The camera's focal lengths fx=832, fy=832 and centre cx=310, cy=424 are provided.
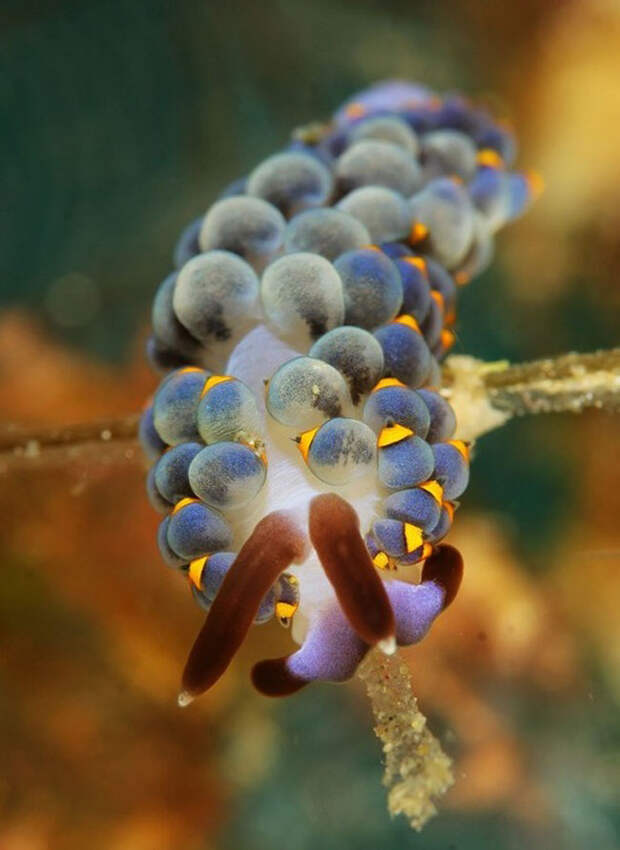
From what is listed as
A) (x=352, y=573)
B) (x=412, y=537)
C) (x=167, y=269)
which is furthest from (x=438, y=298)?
(x=167, y=269)

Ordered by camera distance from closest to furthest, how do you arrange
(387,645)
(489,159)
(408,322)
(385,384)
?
(387,645), (385,384), (408,322), (489,159)

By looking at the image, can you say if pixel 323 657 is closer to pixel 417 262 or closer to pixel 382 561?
pixel 382 561

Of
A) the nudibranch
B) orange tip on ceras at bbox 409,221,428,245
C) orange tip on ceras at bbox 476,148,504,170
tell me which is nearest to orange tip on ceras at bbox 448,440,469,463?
the nudibranch

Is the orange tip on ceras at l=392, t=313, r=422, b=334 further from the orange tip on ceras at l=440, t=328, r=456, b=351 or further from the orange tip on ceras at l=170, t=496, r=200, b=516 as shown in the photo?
the orange tip on ceras at l=170, t=496, r=200, b=516

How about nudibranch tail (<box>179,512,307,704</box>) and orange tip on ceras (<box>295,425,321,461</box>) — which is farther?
Answer: orange tip on ceras (<box>295,425,321,461</box>)

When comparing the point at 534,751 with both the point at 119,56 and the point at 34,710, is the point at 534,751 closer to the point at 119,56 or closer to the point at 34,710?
the point at 34,710

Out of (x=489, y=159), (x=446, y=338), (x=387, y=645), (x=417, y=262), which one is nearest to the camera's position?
(x=387, y=645)

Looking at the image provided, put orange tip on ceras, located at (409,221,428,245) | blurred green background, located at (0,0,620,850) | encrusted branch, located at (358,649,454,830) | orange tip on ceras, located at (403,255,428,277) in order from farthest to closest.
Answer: orange tip on ceras, located at (409,221,428,245)
orange tip on ceras, located at (403,255,428,277)
blurred green background, located at (0,0,620,850)
encrusted branch, located at (358,649,454,830)
